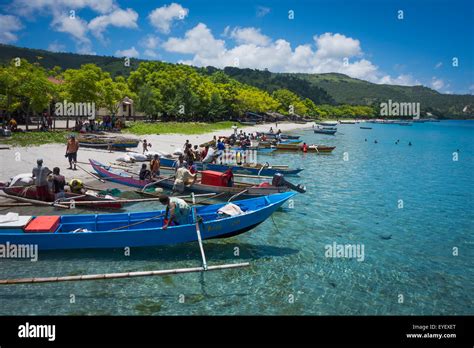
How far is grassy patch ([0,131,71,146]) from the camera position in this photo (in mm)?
29945

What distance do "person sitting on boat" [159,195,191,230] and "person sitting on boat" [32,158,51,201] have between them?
23.2 feet

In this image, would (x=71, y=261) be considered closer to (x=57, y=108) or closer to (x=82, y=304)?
(x=82, y=304)

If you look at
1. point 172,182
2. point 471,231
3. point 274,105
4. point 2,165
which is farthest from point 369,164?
point 274,105

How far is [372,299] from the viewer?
1027cm

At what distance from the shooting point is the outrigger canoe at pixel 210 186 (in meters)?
18.1

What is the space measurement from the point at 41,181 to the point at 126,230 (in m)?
6.48

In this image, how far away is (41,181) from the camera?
15773mm

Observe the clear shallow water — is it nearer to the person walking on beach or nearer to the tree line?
the person walking on beach

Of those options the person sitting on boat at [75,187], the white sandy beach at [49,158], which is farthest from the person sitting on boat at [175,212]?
the white sandy beach at [49,158]

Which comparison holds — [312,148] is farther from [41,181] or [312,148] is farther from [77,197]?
[41,181]

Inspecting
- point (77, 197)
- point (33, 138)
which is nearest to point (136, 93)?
point (33, 138)

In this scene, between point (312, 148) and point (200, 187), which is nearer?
point (200, 187)

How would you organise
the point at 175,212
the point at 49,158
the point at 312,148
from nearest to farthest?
the point at 175,212 → the point at 49,158 → the point at 312,148
